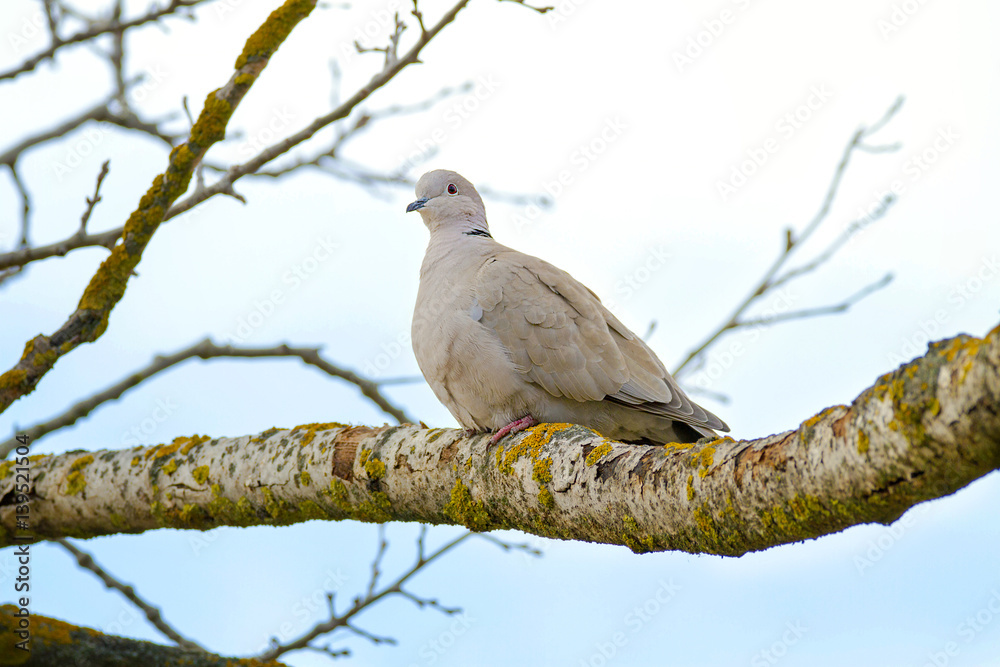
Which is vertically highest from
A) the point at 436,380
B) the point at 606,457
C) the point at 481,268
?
the point at 481,268

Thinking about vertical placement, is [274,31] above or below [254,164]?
above

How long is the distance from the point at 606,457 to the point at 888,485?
0.92 meters

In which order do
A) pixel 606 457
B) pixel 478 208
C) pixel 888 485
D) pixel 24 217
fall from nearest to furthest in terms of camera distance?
pixel 888 485 < pixel 606 457 < pixel 24 217 < pixel 478 208

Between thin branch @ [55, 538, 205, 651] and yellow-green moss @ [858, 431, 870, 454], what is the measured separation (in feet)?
11.7

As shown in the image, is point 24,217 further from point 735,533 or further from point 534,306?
point 735,533

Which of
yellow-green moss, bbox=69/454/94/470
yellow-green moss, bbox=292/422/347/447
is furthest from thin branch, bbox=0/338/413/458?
yellow-green moss, bbox=292/422/347/447

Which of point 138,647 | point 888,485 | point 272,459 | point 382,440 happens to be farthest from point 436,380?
point 888,485

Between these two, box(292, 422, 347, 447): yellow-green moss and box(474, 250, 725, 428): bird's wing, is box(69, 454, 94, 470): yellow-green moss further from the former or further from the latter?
box(474, 250, 725, 428): bird's wing

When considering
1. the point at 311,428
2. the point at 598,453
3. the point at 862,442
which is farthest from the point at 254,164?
the point at 862,442

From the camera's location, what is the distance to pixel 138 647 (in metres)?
2.62

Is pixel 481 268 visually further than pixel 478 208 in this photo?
No

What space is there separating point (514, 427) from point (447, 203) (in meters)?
2.07

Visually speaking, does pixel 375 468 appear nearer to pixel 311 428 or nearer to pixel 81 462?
pixel 311 428

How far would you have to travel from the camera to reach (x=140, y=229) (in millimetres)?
3611
